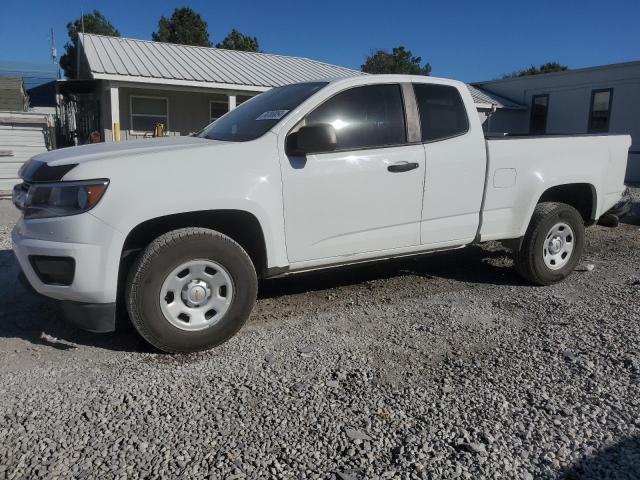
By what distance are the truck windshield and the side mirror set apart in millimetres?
288

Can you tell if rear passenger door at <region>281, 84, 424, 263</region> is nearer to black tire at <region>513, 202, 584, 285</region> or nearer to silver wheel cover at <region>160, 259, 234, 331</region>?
silver wheel cover at <region>160, 259, 234, 331</region>

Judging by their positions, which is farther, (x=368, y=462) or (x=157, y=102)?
(x=157, y=102)

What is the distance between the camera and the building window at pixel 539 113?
22.0m

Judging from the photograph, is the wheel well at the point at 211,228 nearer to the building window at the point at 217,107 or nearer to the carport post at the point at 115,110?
the carport post at the point at 115,110

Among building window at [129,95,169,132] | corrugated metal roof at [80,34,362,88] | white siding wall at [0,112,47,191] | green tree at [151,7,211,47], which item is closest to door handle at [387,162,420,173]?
white siding wall at [0,112,47,191]

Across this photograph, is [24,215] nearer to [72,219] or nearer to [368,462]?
[72,219]

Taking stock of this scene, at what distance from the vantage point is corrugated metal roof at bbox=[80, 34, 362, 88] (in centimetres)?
1527

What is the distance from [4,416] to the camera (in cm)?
285

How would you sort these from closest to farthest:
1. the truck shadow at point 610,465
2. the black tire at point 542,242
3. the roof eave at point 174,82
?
the truck shadow at point 610,465
the black tire at point 542,242
the roof eave at point 174,82

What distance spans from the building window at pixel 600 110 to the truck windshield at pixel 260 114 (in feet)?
59.9

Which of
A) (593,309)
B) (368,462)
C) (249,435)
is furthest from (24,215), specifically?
(593,309)

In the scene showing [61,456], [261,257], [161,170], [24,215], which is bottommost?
[61,456]

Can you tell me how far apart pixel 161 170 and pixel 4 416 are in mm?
1629

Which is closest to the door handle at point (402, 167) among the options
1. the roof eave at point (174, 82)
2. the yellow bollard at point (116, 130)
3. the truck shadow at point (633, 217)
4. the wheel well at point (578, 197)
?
the wheel well at point (578, 197)
